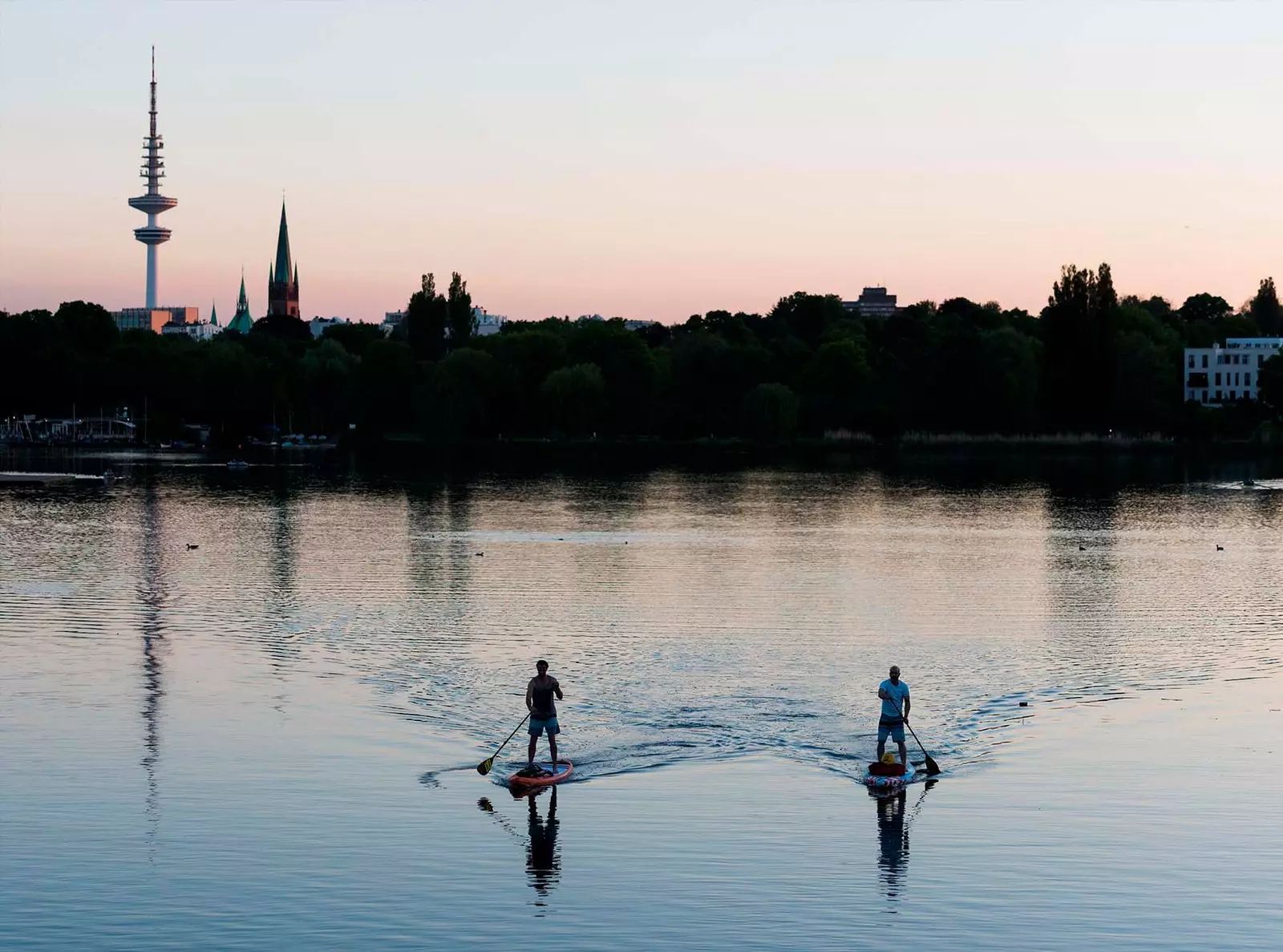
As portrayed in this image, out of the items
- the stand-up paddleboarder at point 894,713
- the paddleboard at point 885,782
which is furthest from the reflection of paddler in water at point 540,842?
the paddleboard at point 885,782

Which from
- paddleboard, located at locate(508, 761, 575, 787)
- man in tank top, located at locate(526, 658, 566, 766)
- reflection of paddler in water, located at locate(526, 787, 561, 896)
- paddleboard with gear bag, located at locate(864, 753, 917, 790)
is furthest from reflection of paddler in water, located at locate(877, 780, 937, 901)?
man in tank top, located at locate(526, 658, 566, 766)

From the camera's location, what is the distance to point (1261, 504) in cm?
14000

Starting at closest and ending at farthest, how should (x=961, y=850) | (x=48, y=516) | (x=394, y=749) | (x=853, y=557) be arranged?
1. (x=961, y=850)
2. (x=394, y=749)
3. (x=853, y=557)
4. (x=48, y=516)

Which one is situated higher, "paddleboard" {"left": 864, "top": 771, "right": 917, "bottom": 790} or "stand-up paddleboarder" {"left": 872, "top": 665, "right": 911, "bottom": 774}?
"stand-up paddleboarder" {"left": 872, "top": 665, "right": 911, "bottom": 774}

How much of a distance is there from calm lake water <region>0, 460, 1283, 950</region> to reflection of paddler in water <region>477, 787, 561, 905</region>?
5.2 inches

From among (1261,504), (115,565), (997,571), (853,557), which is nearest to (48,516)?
(115,565)

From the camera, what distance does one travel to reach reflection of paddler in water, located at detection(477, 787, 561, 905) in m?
29.9

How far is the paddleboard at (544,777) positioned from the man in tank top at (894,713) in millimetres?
7251

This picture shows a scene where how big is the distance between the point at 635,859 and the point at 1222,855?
1117cm

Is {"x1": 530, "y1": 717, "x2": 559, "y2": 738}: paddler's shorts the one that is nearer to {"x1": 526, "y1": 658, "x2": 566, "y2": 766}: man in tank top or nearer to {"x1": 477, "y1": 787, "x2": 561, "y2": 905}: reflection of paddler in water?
{"x1": 526, "y1": 658, "x2": 566, "y2": 766}: man in tank top

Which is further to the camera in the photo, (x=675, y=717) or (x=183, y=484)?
(x=183, y=484)

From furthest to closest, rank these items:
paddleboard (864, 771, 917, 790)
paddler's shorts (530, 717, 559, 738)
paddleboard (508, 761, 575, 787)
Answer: paddler's shorts (530, 717, 559, 738) → paddleboard (508, 761, 575, 787) → paddleboard (864, 771, 917, 790)

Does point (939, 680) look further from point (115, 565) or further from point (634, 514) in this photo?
point (634, 514)

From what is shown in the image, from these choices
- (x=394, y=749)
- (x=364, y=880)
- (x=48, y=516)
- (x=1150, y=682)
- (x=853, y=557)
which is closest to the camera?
(x=364, y=880)
